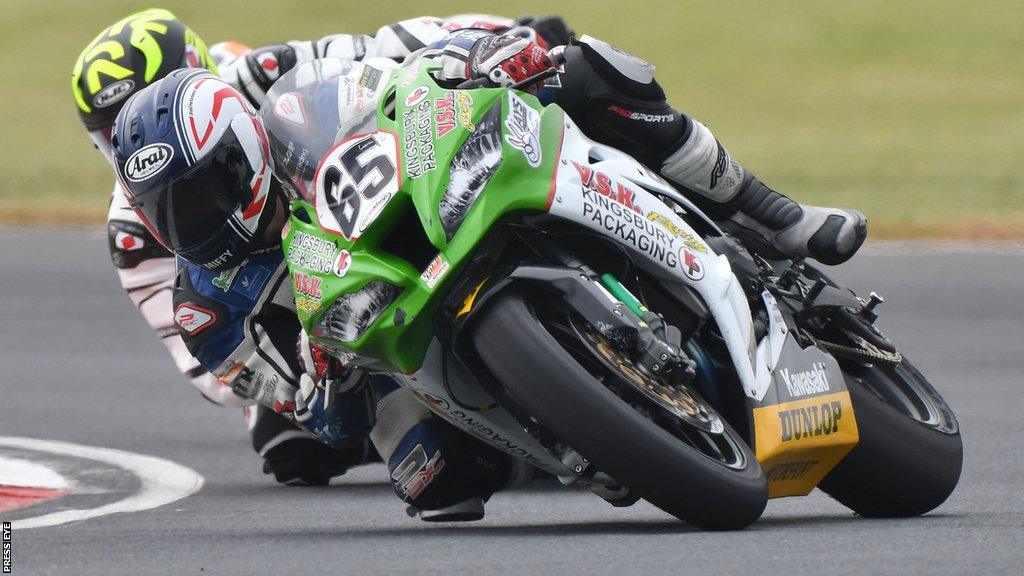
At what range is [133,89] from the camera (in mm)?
6312

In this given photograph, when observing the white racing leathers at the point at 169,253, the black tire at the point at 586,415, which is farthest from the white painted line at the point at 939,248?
the black tire at the point at 586,415

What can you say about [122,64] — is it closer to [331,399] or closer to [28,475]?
[28,475]

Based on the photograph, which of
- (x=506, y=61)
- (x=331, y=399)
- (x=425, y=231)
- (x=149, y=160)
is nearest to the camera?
(x=425, y=231)

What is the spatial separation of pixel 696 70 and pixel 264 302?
19619 millimetres

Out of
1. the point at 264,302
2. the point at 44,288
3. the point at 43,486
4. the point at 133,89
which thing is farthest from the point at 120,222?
the point at 44,288

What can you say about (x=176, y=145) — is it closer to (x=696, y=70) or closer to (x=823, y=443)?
(x=823, y=443)

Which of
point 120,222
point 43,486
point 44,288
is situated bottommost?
point 44,288

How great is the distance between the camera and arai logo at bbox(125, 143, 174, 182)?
4668 mm

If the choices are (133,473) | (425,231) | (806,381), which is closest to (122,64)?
(133,473)

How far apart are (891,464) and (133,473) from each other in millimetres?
3124

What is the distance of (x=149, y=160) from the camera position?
4684 mm

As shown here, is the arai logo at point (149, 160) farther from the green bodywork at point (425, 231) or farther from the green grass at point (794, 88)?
the green grass at point (794, 88)

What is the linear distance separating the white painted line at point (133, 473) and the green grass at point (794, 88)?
6.99 meters

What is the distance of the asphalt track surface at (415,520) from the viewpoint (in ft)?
13.2
